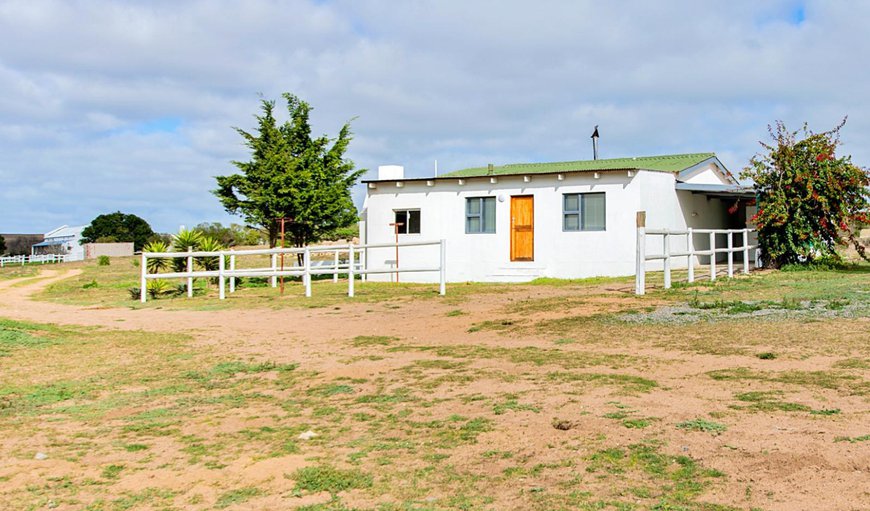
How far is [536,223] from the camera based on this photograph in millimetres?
22141

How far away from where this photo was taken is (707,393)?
5922 millimetres

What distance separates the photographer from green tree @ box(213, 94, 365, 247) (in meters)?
26.0

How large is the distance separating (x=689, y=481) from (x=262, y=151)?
966 inches

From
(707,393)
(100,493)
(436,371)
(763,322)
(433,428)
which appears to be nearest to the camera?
(100,493)

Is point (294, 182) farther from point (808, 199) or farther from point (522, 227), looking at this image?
point (808, 199)

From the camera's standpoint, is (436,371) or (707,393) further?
(436,371)

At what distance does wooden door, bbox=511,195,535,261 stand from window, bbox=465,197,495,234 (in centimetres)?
68

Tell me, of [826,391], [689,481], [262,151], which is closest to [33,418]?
[689,481]

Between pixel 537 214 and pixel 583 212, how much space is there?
1.35m

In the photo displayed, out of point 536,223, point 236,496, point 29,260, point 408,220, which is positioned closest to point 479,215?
point 536,223

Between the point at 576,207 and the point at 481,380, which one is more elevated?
the point at 576,207

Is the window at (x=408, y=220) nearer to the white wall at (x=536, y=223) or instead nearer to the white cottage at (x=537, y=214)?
the white cottage at (x=537, y=214)

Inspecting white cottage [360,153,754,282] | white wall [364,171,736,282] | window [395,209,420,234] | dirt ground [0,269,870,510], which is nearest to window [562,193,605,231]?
white cottage [360,153,754,282]

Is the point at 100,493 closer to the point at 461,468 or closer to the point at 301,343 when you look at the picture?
the point at 461,468
